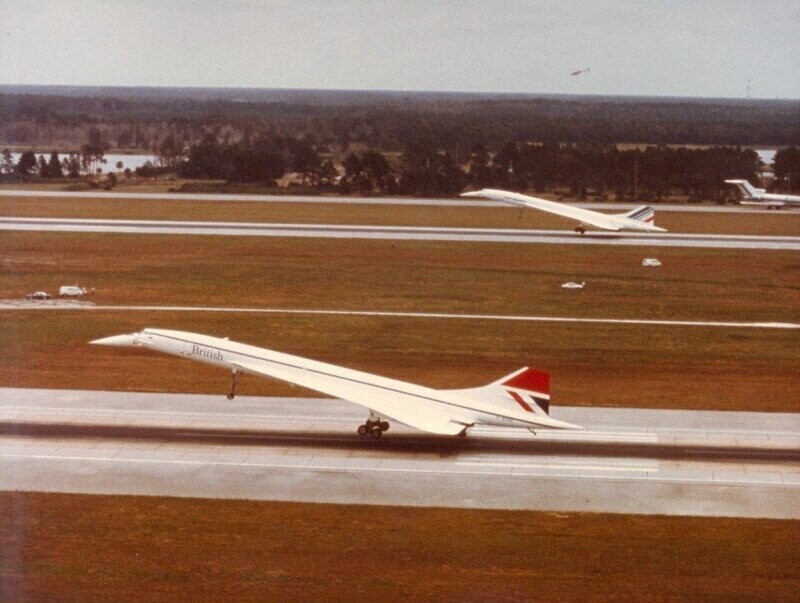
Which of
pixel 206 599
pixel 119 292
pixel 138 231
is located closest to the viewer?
pixel 206 599

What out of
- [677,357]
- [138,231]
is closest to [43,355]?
[677,357]

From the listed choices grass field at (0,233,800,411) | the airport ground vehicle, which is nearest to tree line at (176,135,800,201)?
grass field at (0,233,800,411)

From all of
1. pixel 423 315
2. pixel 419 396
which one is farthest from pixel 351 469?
pixel 423 315

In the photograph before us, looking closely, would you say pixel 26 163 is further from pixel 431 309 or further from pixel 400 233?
pixel 431 309

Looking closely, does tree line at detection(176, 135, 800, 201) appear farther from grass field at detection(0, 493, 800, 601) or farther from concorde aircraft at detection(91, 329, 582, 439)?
grass field at detection(0, 493, 800, 601)

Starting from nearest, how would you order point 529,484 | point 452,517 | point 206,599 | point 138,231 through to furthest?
point 206,599 < point 452,517 < point 529,484 < point 138,231

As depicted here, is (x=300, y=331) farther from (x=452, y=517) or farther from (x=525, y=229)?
(x=525, y=229)
